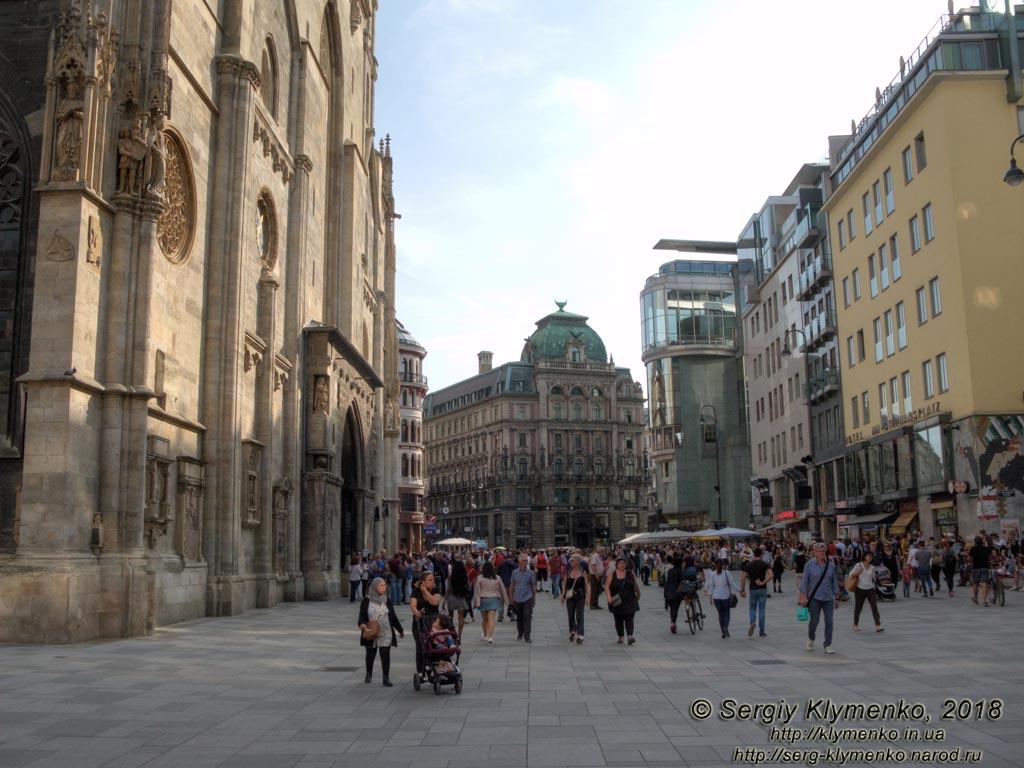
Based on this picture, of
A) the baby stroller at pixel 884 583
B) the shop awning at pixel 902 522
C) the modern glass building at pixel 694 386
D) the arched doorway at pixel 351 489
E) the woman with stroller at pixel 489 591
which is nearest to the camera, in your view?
the woman with stroller at pixel 489 591

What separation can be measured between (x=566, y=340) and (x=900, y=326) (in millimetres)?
88926

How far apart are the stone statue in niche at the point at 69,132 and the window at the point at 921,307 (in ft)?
110

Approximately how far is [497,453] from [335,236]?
88192 mm

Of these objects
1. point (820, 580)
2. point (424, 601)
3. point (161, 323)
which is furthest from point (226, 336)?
point (820, 580)

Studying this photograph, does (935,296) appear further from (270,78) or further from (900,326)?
(270,78)

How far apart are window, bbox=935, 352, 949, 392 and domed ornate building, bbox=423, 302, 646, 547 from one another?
290ft

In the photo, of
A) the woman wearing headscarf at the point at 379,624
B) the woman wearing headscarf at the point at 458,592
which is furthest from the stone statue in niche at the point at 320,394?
the woman wearing headscarf at the point at 379,624

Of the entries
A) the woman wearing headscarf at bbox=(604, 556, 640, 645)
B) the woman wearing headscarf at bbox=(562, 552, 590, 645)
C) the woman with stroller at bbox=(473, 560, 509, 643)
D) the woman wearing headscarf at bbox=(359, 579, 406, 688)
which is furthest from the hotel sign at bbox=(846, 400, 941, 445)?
the woman wearing headscarf at bbox=(359, 579, 406, 688)

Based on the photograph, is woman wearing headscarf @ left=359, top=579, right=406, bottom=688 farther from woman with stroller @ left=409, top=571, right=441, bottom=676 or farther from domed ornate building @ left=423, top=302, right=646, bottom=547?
domed ornate building @ left=423, top=302, right=646, bottom=547

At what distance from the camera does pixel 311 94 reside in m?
36.8

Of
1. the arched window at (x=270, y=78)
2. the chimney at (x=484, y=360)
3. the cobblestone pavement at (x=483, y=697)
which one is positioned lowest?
the cobblestone pavement at (x=483, y=697)

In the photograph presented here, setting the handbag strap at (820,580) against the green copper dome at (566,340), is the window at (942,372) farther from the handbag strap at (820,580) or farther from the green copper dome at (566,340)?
the green copper dome at (566,340)

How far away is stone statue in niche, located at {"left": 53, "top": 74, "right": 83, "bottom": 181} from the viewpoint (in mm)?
18188

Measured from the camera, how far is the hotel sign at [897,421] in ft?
131
